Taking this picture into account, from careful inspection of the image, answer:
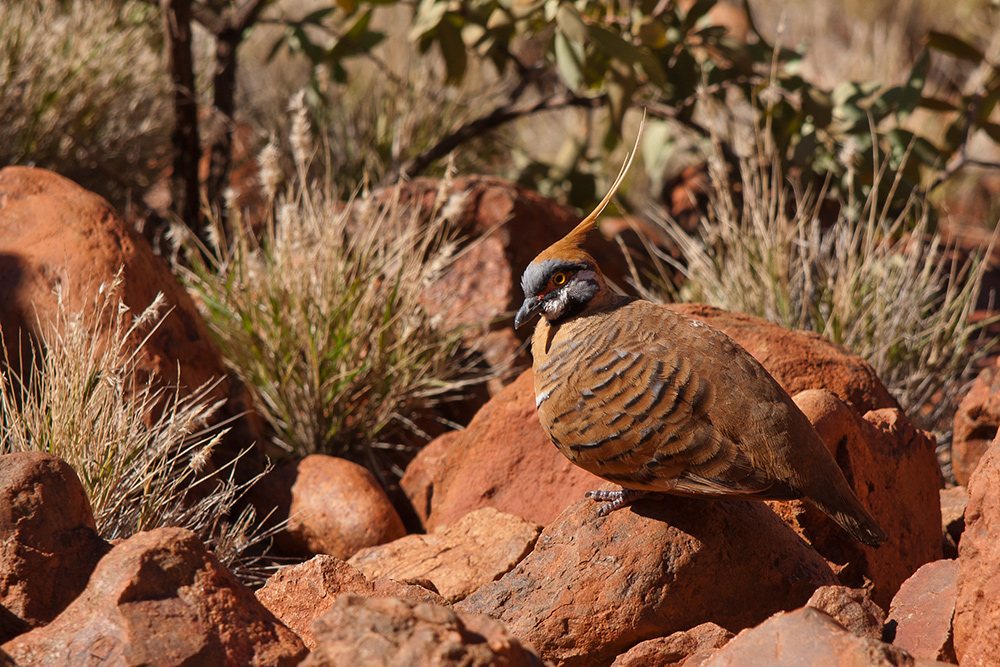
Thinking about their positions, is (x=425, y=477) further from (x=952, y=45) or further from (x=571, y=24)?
(x=952, y=45)

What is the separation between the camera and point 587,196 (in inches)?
229

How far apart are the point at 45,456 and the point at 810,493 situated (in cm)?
191

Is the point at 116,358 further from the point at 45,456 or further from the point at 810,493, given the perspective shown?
the point at 810,493

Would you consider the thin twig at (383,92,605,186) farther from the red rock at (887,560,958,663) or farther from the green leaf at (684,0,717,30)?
the red rock at (887,560,958,663)

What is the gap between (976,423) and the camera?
10.9 ft

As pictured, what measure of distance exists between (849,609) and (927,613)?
0.29m

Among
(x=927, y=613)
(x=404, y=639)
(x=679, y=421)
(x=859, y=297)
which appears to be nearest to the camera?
(x=404, y=639)

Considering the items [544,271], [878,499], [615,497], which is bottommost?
[878,499]

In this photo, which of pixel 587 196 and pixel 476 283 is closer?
pixel 476 283

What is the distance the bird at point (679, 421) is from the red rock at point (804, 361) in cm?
59

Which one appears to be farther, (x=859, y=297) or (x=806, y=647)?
(x=859, y=297)

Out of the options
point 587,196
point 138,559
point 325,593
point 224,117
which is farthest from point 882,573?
point 224,117

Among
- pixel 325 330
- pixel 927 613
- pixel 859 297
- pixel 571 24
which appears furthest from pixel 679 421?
pixel 571 24

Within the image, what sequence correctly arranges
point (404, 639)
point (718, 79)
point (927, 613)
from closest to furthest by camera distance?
1. point (404, 639)
2. point (927, 613)
3. point (718, 79)
